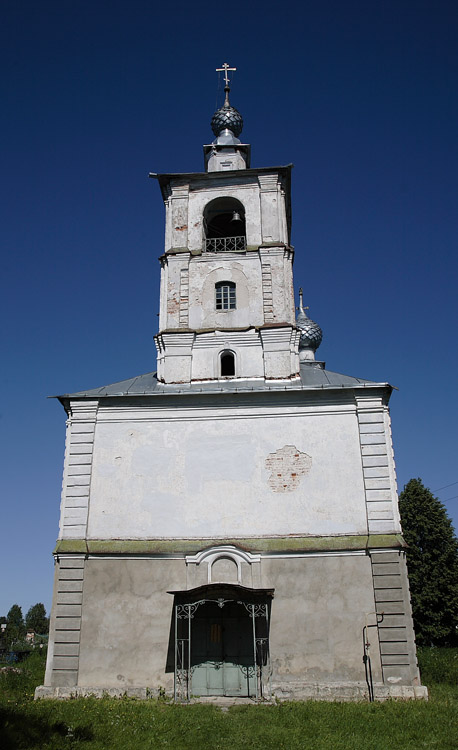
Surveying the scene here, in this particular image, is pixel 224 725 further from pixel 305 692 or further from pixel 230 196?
pixel 230 196

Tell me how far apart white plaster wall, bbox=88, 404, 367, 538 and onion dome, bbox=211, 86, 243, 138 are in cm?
1095

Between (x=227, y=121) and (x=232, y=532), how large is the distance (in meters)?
13.9

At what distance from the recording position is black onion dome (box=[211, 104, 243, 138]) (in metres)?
20.2

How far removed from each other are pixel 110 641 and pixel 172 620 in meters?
1.30

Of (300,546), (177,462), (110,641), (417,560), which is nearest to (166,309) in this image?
(177,462)

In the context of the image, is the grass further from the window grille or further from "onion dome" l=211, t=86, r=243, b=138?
"onion dome" l=211, t=86, r=243, b=138

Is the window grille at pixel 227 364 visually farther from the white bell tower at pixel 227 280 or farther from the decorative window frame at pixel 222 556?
the decorative window frame at pixel 222 556

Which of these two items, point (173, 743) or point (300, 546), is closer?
point (173, 743)

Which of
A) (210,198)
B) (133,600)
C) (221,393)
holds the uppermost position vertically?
(210,198)

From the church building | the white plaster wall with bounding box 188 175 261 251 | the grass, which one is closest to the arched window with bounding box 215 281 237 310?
the church building

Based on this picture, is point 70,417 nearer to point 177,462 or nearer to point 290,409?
point 177,462

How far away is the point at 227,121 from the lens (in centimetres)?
2019

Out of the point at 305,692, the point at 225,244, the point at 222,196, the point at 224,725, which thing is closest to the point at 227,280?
the point at 225,244

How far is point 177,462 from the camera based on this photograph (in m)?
13.6
